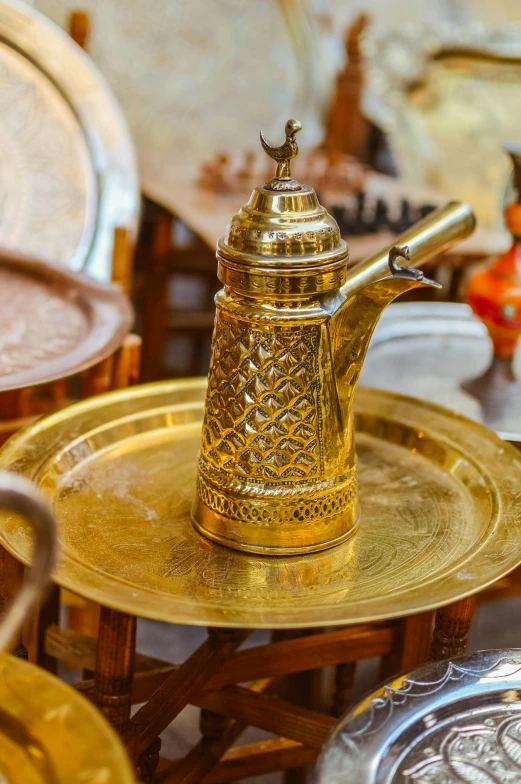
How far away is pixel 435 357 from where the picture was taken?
151 centimetres

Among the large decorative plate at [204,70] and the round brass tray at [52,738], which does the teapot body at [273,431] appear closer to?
the round brass tray at [52,738]

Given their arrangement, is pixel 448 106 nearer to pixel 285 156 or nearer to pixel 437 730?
pixel 285 156

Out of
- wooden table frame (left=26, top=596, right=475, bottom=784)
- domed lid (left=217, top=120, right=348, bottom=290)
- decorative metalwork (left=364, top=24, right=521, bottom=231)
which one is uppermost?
decorative metalwork (left=364, top=24, right=521, bottom=231)

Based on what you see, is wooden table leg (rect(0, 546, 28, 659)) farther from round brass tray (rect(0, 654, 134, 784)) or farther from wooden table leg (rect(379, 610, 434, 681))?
wooden table leg (rect(379, 610, 434, 681))

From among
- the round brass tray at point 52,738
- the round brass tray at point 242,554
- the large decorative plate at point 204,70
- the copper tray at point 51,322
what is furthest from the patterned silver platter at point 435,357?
the large decorative plate at point 204,70

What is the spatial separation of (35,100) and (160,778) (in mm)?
1271

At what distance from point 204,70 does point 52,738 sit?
258 centimetres

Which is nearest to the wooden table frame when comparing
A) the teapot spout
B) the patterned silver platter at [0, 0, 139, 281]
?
the teapot spout

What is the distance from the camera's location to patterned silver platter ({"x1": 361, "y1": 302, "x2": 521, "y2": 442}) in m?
1.33

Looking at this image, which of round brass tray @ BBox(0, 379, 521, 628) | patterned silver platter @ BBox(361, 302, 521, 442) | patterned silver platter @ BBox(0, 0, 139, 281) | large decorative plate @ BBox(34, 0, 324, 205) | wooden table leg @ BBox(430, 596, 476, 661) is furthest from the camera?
large decorative plate @ BBox(34, 0, 324, 205)

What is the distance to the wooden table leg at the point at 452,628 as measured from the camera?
2.68 ft

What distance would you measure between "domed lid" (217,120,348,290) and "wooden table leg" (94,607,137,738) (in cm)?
29

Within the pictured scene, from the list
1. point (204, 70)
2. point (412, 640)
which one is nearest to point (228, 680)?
point (412, 640)

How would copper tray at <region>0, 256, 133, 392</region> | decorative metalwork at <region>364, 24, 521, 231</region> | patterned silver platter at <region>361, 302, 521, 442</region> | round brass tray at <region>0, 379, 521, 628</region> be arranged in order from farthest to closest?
decorative metalwork at <region>364, 24, 521, 231</region>, patterned silver platter at <region>361, 302, 521, 442</region>, copper tray at <region>0, 256, 133, 392</region>, round brass tray at <region>0, 379, 521, 628</region>
